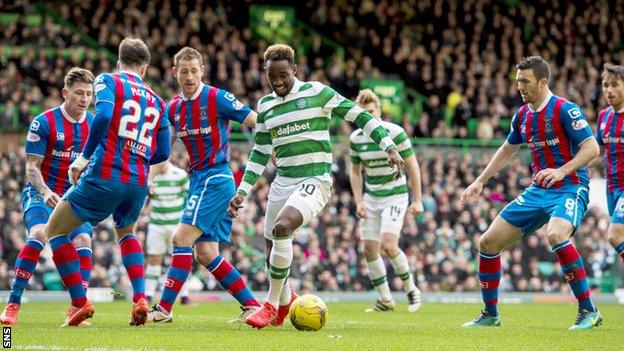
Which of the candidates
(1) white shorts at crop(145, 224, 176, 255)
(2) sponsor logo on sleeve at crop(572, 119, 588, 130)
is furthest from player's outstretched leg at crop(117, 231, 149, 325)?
(1) white shorts at crop(145, 224, 176, 255)

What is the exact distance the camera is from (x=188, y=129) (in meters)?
11.5

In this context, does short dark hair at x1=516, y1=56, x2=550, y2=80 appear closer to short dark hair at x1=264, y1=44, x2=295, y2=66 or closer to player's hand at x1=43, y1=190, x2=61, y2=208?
short dark hair at x1=264, y1=44, x2=295, y2=66

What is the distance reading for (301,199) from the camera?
10070 mm

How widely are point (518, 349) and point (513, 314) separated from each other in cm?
649

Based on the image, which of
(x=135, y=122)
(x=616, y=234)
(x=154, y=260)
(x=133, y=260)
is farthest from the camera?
(x=154, y=260)

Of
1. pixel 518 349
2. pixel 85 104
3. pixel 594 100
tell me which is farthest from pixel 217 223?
pixel 594 100

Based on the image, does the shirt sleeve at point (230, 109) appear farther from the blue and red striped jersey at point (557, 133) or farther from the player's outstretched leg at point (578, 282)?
the player's outstretched leg at point (578, 282)

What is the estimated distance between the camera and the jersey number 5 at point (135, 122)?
10.1 metres

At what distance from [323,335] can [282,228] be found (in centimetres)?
97

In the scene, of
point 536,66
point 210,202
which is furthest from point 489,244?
point 210,202

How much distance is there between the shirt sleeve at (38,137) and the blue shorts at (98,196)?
1321mm

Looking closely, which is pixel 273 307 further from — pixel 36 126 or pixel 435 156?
pixel 435 156

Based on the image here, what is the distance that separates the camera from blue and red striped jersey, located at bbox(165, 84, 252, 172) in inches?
449

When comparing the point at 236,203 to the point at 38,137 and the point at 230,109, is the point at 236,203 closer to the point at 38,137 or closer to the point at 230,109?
the point at 230,109
